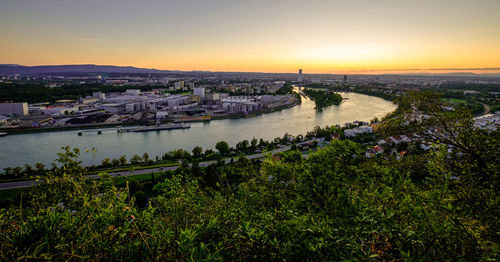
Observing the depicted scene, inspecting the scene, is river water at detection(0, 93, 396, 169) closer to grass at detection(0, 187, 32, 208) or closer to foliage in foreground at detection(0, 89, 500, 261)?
grass at detection(0, 187, 32, 208)

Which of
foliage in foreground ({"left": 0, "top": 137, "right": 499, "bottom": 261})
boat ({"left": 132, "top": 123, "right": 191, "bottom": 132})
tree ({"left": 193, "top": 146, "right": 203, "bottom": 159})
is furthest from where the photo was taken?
boat ({"left": 132, "top": 123, "right": 191, "bottom": 132})

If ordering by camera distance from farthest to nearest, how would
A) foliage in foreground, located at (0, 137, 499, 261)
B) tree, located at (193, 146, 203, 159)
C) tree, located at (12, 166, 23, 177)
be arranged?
tree, located at (193, 146, 203, 159) < tree, located at (12, 166, 23, 177) < foliage in foreground, located at (0, 137, 499, 261)

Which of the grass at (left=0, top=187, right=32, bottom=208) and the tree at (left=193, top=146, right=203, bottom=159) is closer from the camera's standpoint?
the grass at (left=0, top=187, right=32, bottom=208)

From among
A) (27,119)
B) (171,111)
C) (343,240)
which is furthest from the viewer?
(171,111)

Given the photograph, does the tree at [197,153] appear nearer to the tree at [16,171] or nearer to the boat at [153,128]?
the tree at [16,171]

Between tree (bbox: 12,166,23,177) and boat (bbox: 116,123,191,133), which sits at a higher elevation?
boat (bbox: 116,123,191,133)

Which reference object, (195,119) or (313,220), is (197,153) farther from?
(313,220)

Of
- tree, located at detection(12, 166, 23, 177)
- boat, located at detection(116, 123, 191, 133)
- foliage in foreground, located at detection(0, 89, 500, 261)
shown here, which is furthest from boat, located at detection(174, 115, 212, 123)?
foliage in foreground, located at detection(0, 89, 500, 261)

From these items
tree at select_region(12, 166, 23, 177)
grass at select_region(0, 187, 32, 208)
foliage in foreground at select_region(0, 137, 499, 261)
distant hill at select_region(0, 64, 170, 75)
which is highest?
distant hill at select_region(0, 64, 170, 75)

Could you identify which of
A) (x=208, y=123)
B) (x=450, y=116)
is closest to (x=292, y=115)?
(x=208, y=123)

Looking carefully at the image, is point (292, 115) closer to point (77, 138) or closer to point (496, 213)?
point (77, 138)
